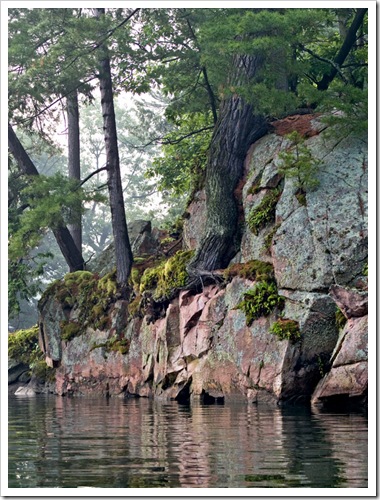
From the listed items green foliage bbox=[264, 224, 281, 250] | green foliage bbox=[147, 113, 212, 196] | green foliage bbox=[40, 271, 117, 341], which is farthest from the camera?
green foliage bbox=[147, 113, 212, 196]

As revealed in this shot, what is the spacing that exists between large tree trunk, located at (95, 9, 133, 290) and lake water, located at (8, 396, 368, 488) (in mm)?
9222

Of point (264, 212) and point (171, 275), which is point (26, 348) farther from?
point (264, 212)

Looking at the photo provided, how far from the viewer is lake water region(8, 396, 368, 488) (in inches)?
250

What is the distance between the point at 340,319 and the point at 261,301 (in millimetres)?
1693

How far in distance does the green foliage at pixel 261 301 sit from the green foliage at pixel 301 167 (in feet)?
5.75

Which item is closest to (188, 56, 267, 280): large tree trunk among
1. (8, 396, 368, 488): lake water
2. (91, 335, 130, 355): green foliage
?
(91, 335, 130, 355): green foliage

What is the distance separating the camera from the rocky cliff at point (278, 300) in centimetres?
1399

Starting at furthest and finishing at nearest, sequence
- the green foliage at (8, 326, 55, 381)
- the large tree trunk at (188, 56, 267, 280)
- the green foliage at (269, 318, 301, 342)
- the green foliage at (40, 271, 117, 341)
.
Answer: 1. the green foliage at (8, 326, 55, 381)
2. the green foliage at (40, 271, 117, 341)
3. the large tree trunk at (188, 56, 267, 280)
4. the green foliage at (269, 318, 301, 342)

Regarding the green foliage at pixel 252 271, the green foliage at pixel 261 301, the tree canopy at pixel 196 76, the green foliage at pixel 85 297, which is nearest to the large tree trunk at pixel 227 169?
the tree canopy at pixel 196 76

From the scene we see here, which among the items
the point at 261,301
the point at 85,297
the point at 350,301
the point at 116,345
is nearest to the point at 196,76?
the point at 85,297

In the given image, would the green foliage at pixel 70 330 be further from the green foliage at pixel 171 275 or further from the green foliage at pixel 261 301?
the green foliage at pixel 261 301

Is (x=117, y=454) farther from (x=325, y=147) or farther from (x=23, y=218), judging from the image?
(x=23, y=218)

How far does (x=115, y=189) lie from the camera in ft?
73.1

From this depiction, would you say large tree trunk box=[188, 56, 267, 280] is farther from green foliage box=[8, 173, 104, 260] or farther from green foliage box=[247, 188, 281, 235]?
green foliage box=[8, 173, 104, 260]
